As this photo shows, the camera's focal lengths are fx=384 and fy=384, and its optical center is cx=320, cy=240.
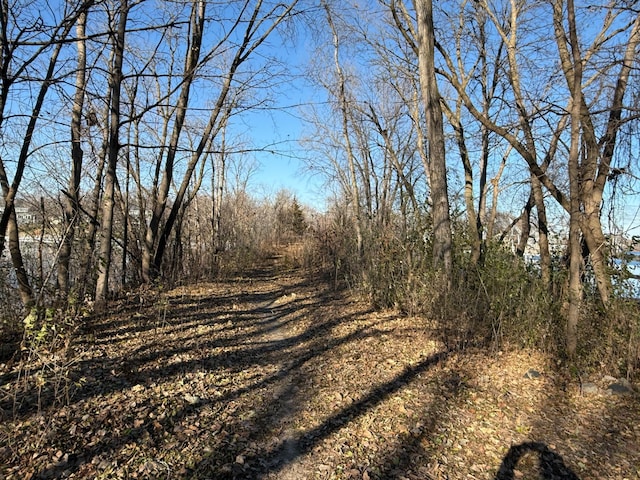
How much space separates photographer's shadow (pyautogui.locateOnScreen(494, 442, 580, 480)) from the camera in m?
2.74

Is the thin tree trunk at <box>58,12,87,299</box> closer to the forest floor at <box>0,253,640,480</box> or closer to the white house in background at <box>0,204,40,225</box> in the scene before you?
the white house in background at <box>0,204,40,225</box>

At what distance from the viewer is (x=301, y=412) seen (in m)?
3.58

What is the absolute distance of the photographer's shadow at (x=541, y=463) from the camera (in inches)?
108

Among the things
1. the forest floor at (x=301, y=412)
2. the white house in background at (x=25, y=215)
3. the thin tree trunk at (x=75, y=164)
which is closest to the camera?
the forest floor at (x=301, y=412)

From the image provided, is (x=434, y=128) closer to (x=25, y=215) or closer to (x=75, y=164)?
(x=25, y=215)

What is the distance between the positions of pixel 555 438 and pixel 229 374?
318 cm

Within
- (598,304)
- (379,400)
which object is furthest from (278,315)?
(598,304)

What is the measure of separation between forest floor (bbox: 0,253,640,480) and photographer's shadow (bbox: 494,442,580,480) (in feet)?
0.04

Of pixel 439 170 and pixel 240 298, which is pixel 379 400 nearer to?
pixel 439 170

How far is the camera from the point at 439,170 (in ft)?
20.5

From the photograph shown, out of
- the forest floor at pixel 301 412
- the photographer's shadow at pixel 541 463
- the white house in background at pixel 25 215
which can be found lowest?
the photographer's shadow at pixel 541 463

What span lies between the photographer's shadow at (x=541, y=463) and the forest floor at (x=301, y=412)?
0.01m

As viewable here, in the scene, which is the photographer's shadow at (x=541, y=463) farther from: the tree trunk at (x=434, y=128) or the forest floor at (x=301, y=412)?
the tree trunk at (x=434, y=128)

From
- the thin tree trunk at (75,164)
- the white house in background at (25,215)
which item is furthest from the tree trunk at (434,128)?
the white house in background at (25,215)
